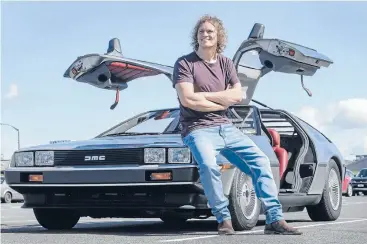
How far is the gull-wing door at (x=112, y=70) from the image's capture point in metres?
9.57

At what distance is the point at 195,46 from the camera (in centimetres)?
620

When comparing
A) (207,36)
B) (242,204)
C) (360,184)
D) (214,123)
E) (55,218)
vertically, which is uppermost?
(207,36)

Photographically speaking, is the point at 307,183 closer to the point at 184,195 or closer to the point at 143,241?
the point at 184,195

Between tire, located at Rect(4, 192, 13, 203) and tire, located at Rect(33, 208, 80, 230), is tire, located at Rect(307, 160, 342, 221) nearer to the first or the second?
tire, located at Rect(33, 208, 80, 230)

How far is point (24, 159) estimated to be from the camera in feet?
23.1

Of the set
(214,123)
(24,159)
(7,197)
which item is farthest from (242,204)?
(7,197)

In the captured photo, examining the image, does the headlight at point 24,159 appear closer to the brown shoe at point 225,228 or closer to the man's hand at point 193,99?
the man's hand at point 193,99

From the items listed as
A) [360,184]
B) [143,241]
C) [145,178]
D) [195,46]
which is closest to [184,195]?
[145,178]

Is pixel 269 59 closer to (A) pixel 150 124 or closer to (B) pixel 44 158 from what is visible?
(A) pixel 150 124

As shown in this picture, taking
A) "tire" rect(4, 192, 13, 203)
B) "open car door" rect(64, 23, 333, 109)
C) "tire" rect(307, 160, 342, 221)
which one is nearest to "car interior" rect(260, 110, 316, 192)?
"tire" rect(307, 160, 342, 221)

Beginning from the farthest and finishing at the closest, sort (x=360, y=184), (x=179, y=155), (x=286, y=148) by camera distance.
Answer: (x=360, y=184), (x=286, y=148), (x=179, y=155)

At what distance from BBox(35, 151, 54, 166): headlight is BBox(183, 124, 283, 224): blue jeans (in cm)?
144

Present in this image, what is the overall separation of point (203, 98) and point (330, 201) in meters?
3.58

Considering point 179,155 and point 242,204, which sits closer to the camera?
point 179,155
